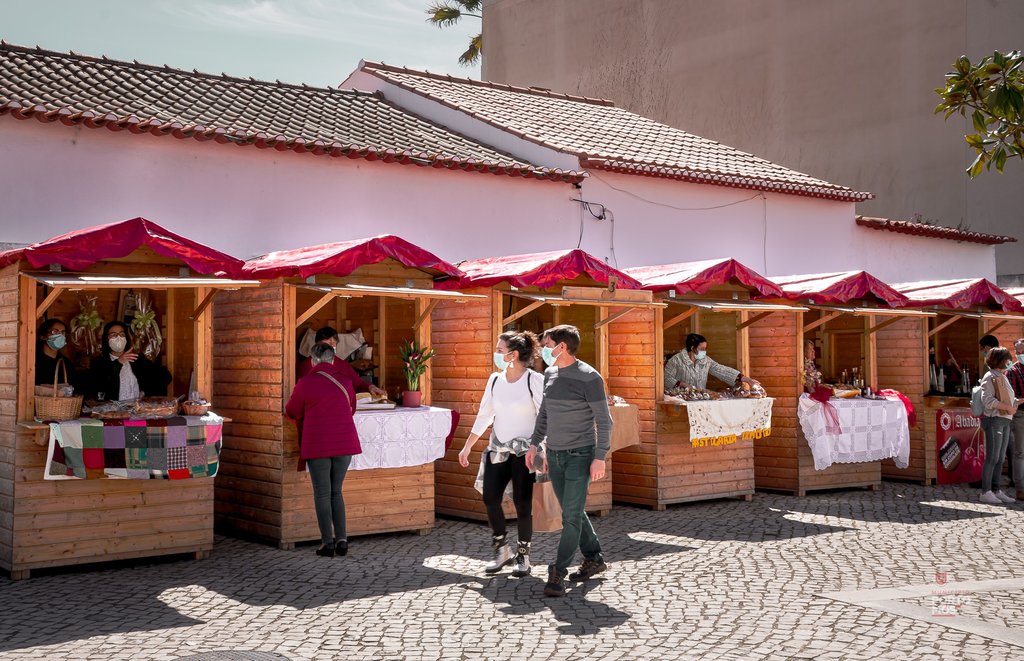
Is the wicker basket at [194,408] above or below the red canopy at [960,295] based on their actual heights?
below

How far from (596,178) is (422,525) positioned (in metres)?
6.71

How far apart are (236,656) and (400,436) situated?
425cm

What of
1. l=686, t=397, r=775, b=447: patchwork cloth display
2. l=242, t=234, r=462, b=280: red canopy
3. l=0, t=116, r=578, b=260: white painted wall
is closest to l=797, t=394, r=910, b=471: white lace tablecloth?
l=686, t=397, r=775, b=447: patchwork cloth display

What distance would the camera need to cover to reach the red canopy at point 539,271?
11.2 metres

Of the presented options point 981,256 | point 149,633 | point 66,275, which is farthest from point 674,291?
point 981,256

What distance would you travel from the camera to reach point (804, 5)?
27.0m

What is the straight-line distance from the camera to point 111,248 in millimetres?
8805

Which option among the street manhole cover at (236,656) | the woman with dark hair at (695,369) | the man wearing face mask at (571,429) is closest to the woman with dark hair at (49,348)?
the street manhole cover at (236,656)

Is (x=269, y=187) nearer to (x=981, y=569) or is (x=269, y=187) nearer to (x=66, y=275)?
(x=66, y=275)

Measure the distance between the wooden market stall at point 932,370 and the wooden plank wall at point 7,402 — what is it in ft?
36.1

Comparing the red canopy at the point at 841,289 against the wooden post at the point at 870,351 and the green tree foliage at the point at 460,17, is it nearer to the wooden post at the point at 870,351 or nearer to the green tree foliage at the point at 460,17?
the wooden post at the point at 870,351

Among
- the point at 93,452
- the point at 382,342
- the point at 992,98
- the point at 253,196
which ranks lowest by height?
the point at 93,452

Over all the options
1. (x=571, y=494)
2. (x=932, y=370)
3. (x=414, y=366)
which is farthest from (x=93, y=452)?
(x=932, y=370)

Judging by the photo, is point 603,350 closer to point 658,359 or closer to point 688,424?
point 658,359
